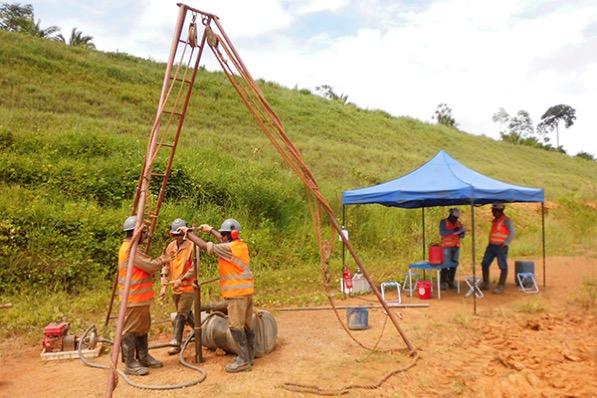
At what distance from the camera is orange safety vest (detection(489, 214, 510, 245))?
10.5 m

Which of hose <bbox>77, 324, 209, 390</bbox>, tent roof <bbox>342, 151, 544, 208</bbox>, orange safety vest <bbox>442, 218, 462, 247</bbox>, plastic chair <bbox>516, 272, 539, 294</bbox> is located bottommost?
hose <bbox>77, 324, 209, 390</bbox>

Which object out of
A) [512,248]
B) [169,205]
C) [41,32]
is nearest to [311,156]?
[512,248]

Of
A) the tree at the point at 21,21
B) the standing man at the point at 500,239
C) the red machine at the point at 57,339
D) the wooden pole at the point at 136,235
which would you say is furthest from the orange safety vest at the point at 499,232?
the tree at the point at 21,21

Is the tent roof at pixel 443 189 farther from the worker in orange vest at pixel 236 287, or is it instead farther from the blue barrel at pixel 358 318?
the worker in orange vest at pixel 236 287

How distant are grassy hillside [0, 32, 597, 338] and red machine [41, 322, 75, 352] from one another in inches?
60.7

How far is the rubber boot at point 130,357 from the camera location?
6.18 m

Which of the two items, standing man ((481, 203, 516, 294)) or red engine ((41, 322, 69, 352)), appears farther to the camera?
standing man ((481, 203, 516, 294))

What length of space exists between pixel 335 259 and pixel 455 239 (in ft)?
13.2

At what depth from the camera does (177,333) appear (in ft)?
23.7

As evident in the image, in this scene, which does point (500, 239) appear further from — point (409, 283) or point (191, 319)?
point (191, 319)

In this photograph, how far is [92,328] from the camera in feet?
24.2

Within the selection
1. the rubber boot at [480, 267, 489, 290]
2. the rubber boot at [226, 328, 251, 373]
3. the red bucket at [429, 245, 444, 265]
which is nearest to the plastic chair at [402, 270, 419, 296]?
the red bucket at [429, 245, 444, 265]

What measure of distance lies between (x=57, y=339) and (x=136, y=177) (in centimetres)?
688

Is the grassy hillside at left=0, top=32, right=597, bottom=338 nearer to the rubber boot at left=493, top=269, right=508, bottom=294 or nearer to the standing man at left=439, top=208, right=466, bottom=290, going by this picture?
the standing man at left=439, top=208, right=466, bottom=290
